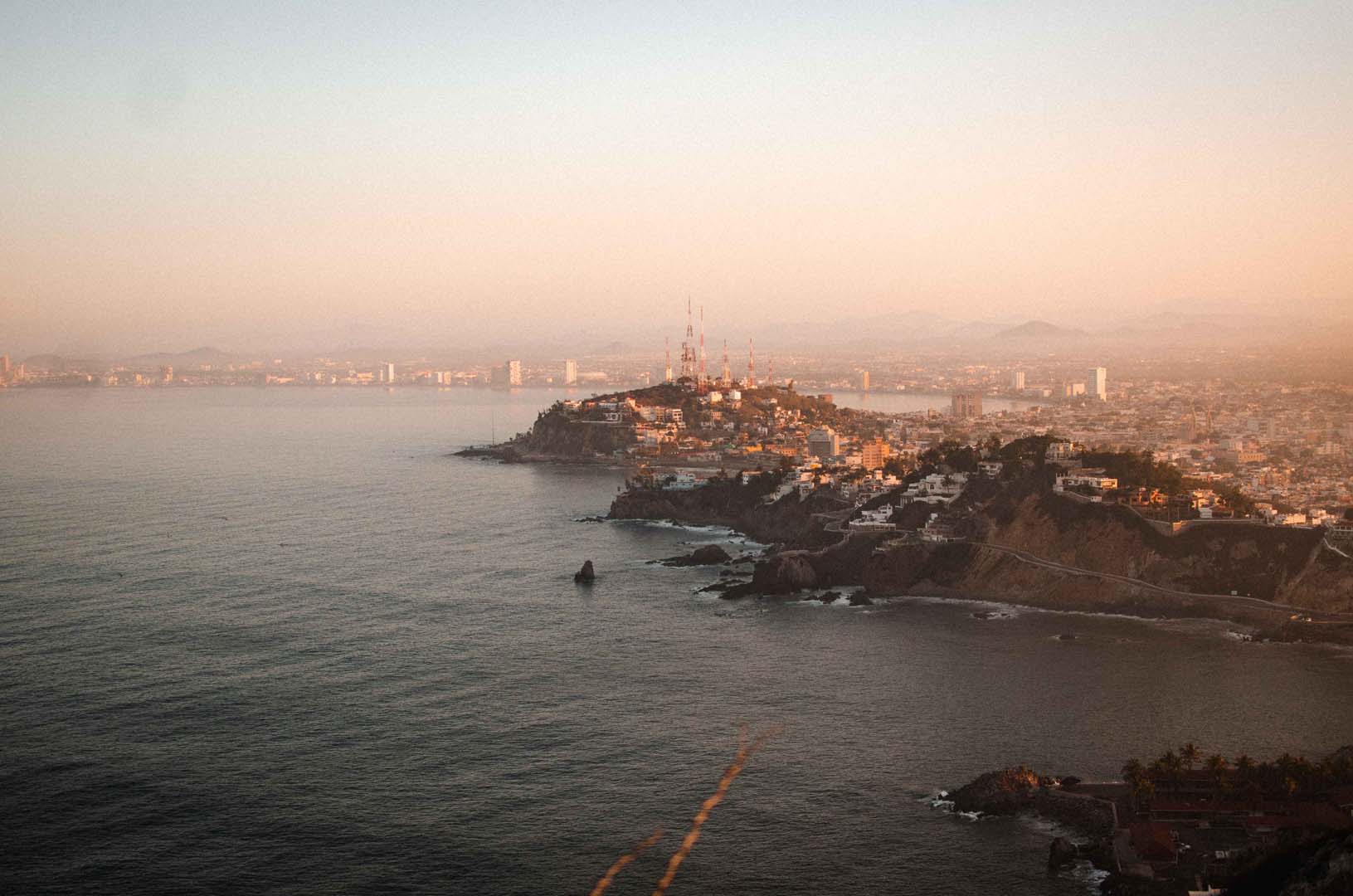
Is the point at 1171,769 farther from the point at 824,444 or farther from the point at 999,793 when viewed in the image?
Answer: the point at 824,444

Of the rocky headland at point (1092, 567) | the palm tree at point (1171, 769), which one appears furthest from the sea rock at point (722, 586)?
the palm tree at point (1171, 769)

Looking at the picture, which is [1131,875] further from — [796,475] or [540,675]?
[796,475]

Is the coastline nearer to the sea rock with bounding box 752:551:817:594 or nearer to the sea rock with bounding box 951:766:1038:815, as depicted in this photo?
the sea rock with bounding box 752:551:817:594

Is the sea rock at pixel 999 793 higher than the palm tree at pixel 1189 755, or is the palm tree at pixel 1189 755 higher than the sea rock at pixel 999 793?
the palm tree at pixel 1189 755

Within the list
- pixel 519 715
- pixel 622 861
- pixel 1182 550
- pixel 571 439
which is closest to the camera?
pixel 622 861

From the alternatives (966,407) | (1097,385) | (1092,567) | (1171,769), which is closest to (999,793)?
(1171,769)

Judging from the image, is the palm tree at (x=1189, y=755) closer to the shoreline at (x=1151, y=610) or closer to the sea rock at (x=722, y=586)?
the shoreline at (x=1151, y=610)
